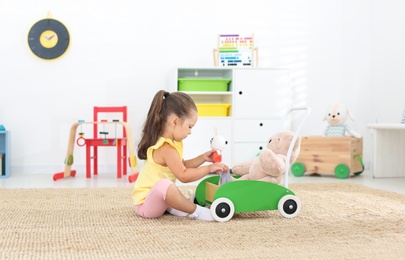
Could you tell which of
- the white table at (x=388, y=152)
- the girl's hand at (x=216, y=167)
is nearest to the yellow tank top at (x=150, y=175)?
the girl's hand at (x=216, y=167)

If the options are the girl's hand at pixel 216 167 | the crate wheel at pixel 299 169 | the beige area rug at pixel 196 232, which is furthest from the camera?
the crate wheel at pixel 299 169

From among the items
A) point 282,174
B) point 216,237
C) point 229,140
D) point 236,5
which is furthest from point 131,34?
point 216,237

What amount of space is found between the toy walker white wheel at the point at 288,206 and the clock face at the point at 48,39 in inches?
108

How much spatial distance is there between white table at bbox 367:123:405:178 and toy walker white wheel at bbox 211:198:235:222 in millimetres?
2181

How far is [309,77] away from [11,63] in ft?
7.78

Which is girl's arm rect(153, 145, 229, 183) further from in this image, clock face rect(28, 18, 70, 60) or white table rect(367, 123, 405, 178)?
clock face rect(28, 18, 70, 60)

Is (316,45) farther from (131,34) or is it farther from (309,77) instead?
(131,34)

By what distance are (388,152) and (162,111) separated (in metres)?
2.41

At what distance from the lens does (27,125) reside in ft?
14.3

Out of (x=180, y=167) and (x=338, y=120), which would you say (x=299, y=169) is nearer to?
(x=338, y=120)

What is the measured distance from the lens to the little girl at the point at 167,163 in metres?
2.08

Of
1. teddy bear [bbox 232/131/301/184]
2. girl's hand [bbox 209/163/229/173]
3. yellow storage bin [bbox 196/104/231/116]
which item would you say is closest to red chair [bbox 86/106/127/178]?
yellow storage bin [bbox 196/104/231/116]

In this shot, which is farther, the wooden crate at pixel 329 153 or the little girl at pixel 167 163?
the wooden crate at pixel 329 153

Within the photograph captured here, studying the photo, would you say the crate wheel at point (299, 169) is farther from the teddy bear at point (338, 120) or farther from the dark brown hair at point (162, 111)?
the dark brown hair at point (162, 111)
